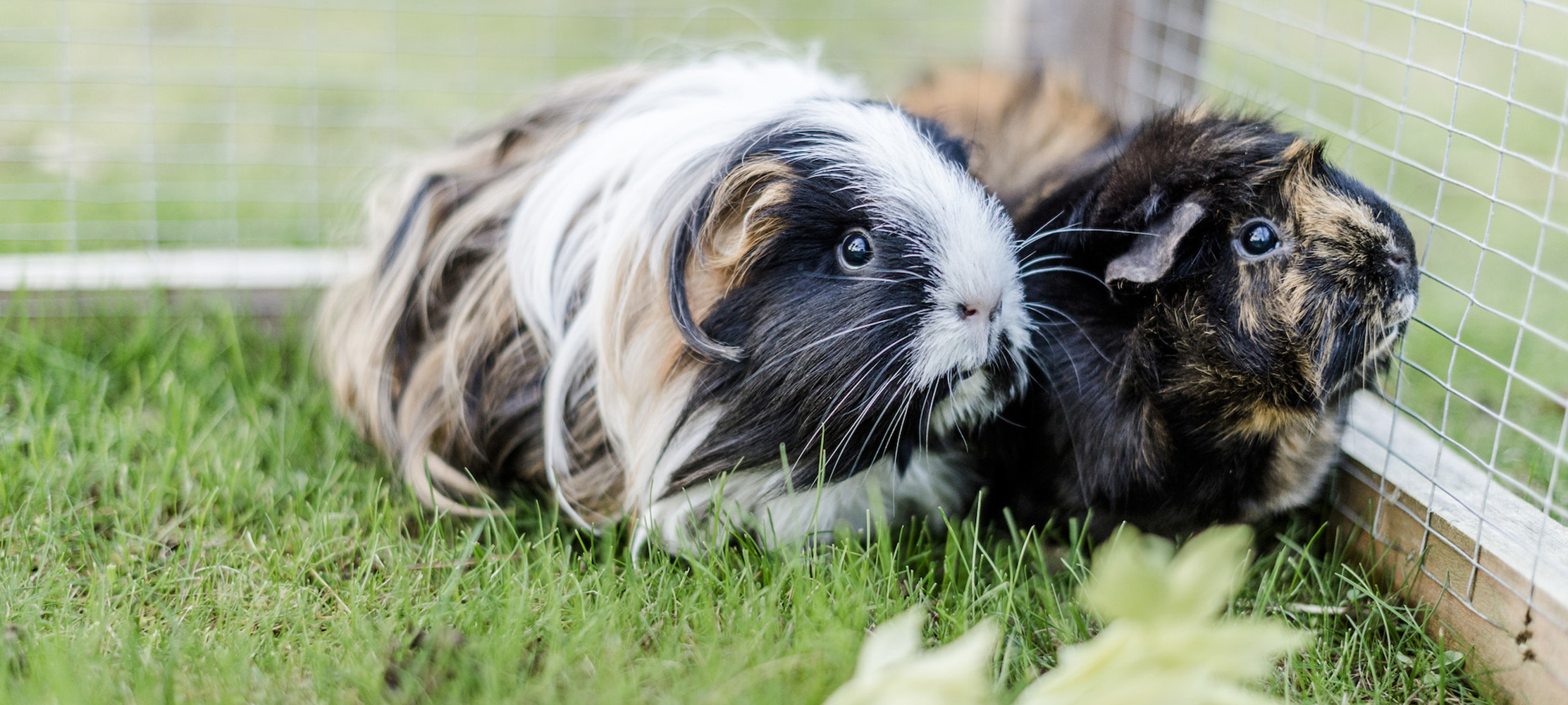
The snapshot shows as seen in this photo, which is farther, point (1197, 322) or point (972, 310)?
point (1197, 322)

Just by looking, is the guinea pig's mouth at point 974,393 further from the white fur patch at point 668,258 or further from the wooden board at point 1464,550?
the wooden board at point 1464,550

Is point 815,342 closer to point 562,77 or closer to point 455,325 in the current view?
point 455,325

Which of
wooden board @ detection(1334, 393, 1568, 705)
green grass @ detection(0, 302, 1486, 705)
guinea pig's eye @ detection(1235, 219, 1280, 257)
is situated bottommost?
green grass @ detection(0, 302, 1486, 705)

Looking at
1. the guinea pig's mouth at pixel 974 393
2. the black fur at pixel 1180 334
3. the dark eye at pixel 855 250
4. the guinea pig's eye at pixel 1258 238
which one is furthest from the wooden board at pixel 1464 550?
the dark eye at pixel 855 250

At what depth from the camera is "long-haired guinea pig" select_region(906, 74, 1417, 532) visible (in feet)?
4.73

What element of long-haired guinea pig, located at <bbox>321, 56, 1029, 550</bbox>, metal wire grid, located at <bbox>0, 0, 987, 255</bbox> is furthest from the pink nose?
metal wire grid, located at <bbox>0, 0, 987, 255</bbox>

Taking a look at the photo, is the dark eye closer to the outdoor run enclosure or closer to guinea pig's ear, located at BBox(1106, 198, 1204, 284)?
guinea pig's ear, located at BBox(1106, 198, 1204, 284)

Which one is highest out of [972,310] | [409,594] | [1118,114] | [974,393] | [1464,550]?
[1118,114]

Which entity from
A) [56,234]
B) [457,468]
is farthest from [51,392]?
[457,468]

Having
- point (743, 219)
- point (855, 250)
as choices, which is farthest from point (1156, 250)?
point (743, 219)

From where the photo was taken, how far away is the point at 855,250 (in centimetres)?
141

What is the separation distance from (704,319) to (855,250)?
218mm

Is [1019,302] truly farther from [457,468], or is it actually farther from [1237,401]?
[457,468]

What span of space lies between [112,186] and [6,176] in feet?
0.77
